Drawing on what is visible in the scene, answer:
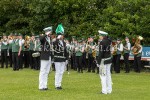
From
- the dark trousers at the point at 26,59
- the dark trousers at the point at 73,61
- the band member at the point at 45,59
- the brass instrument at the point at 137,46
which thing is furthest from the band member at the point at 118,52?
the band member at the point at 45,59

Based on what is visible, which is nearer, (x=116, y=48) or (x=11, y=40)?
(x=116, y=48)

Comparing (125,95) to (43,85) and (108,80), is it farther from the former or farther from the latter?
(43,85)

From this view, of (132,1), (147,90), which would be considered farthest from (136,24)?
(147,90)

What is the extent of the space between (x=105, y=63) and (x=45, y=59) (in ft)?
8.63

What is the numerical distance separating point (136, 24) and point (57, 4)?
8224 millimetres

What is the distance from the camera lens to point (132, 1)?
3117 cm

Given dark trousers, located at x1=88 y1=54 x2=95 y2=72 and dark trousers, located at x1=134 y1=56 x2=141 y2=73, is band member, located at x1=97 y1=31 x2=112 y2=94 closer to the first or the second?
dark trousers, located at x1=134 y1=56 x2=141 y2=73

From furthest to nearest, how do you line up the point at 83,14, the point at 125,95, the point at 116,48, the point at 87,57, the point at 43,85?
the point at 83,14
the point at 87,57
the point at 116,48
the point at 43,85
the point at 125,95

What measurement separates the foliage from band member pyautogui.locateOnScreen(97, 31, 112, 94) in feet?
43.1

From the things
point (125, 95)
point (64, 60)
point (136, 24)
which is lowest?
point (125, 95)

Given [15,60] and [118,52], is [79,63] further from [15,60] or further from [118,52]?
[15,60]

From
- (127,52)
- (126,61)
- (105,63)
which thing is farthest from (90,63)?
(105,63)

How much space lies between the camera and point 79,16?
3669 cm

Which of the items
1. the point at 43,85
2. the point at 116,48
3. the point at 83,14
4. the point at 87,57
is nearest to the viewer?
the point at 43,85
